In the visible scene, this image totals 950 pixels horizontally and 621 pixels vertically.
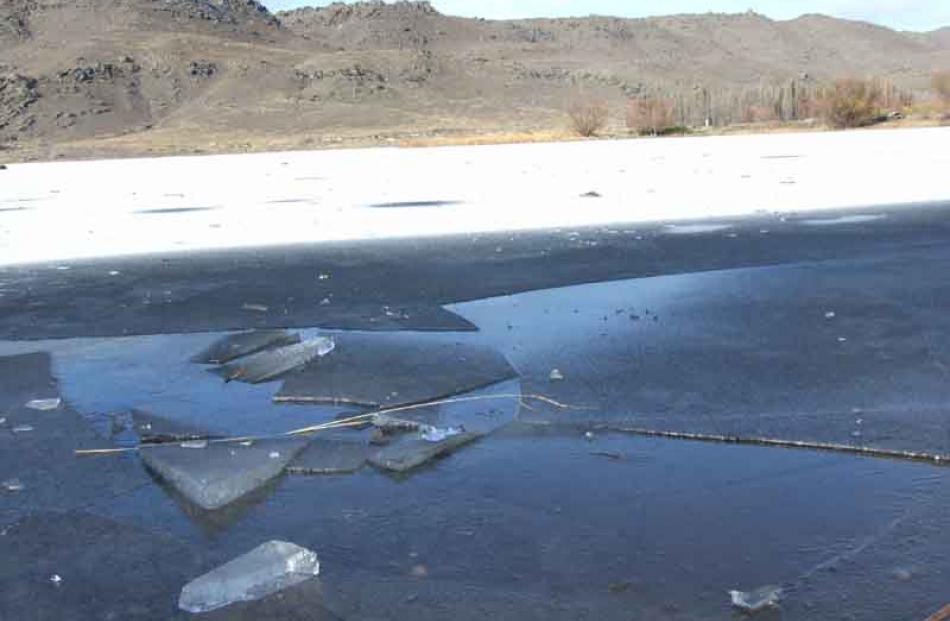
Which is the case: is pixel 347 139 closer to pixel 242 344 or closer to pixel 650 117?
pixel 650 117

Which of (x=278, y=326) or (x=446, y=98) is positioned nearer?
(x=278, y=326)

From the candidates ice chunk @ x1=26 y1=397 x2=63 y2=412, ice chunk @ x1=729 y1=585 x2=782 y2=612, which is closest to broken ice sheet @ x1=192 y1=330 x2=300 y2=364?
ice chunk @ x1=26 y1=397 x2=63 y2=412

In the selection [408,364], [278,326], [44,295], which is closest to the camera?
[408,364]

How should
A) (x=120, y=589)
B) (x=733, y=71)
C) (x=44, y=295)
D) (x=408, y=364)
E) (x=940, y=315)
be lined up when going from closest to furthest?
(x=120, y=589) → (x=408, y=364) → (x=940, y=315) → (x=44, y=295) → (x=733, y=71)

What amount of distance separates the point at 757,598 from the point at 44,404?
158 inches

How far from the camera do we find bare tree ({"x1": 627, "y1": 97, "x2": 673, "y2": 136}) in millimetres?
38156

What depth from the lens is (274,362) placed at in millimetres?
6211

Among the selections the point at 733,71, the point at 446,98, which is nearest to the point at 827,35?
the point at 733,71

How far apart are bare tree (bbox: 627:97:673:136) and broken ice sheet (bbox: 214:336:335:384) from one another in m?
33.2

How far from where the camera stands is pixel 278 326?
7352 mm

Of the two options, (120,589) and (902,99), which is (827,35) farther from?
(120,589)

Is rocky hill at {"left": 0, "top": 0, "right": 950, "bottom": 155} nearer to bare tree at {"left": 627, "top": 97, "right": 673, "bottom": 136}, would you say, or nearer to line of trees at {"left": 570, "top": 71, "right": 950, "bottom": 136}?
line of trees at {"left": 570, "top": 71, "right": 950, "bottom": 136}

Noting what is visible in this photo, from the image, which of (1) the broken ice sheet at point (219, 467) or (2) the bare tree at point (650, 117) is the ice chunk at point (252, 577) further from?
(2) the bare tree at point (650, 117)

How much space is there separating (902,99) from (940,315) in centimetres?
3575
